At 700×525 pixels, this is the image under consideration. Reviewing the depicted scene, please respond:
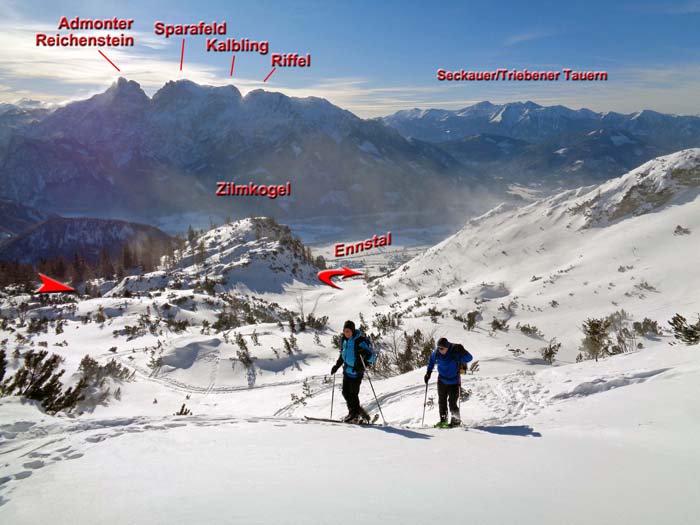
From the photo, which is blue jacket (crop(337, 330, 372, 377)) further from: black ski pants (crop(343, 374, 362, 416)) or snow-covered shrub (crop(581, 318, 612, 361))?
snow-covered shrub (crop(581, 318, 612, 361))

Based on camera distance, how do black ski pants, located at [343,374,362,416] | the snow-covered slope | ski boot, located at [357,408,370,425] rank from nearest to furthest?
black ski pants, located at [343,374,362,416] → ski boot, located at [357,408,370,425] → the snow-covered slope

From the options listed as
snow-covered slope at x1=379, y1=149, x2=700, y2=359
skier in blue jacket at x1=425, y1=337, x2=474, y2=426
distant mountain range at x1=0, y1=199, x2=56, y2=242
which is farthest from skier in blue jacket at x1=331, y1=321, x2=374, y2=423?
distant mountain range at x1=0, y1=199, x2=56, y2=242

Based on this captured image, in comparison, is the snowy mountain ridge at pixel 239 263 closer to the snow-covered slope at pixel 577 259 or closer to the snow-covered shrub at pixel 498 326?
the snow-covered slope at pixel 577 259

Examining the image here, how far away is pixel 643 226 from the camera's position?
81.7ft

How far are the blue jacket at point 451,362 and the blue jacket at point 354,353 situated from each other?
124 centimetres

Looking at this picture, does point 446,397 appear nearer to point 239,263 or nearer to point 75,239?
point 239,263

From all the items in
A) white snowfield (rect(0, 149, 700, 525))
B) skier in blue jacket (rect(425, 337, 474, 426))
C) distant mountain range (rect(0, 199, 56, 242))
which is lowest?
white snowfield (rect(0, 149, 700, 525))

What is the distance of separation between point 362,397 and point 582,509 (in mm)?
7252

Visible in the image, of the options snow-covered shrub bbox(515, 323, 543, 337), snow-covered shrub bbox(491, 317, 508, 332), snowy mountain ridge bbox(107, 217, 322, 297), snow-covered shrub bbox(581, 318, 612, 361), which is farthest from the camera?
snowy mountain ridge bbox(107, 217, 322, 297)

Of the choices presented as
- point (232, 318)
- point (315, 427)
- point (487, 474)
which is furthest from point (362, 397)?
point (232, 318)

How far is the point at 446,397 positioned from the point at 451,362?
75 cm

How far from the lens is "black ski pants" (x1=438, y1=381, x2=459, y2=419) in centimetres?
757

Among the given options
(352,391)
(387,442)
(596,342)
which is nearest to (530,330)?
(596,342)

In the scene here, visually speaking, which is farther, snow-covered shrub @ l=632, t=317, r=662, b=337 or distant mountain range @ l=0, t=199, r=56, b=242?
distant mountain range @ l=0, t=199, r=56, b=242
